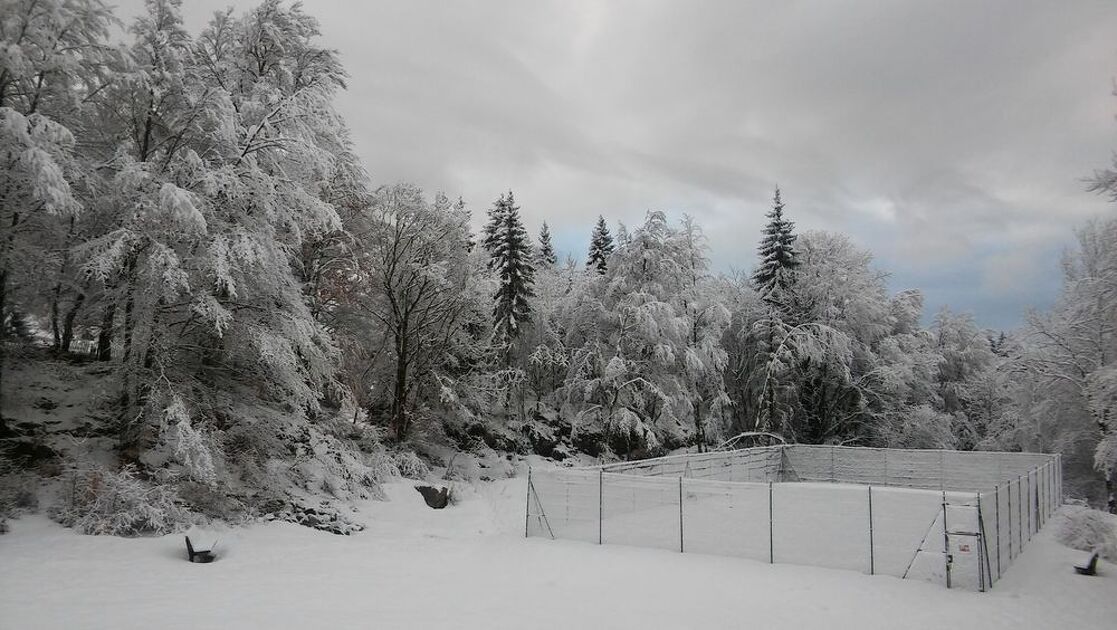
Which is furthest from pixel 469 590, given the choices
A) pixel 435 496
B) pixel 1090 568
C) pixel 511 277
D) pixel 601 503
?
pixel 511 277

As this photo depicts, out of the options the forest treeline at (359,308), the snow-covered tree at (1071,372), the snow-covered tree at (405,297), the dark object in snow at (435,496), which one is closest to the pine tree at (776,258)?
the forest treeline at (359,308)

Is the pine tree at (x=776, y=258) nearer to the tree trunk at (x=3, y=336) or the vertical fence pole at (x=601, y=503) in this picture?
the vertical fence pole at (x=601, y=503)

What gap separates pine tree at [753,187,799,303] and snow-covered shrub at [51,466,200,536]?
3133cm

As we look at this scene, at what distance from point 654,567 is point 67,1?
1719 centimetres

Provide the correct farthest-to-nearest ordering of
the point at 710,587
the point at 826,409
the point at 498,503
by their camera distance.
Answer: the point at 826,409, the point at 498,503, the point at 710,587

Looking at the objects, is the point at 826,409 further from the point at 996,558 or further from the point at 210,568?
the point at 210,568

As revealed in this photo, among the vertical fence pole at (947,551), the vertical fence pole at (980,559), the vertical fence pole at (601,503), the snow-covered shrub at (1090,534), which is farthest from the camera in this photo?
the snow-covered shrub at (1090,534)

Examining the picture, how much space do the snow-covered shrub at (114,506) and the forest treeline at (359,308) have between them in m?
1.05

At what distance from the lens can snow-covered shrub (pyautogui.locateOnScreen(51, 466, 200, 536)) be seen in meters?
13.3

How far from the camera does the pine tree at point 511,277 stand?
35219 millimetres

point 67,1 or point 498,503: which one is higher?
point 67,1

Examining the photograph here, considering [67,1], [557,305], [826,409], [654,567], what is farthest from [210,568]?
[826,409]

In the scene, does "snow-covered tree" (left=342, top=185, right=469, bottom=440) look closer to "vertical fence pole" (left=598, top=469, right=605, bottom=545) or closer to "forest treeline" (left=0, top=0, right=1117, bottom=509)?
"forest treeline" (left=0, top=0, right=1117, bottom=509)

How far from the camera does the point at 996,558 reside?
1352 cm
